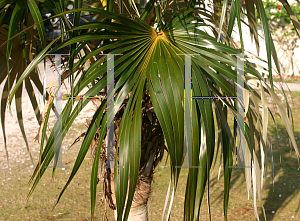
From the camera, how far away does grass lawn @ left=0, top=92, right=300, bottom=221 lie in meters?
3.11

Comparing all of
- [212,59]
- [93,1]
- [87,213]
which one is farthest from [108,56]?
[87,213]

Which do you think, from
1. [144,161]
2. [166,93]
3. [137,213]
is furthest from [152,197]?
[166,93]

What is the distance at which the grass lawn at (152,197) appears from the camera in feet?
10.2

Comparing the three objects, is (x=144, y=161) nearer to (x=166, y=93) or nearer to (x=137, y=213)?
(x=137, y=213)

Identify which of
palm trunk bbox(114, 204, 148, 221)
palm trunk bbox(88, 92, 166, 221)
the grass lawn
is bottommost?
the grass lawn

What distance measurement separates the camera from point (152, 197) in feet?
10.9

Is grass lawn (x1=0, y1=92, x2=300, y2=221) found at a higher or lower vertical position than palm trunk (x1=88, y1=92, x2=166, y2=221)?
lower

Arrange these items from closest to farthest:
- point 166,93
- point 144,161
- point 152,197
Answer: point 166,93 < point 144,161 < point 152,197

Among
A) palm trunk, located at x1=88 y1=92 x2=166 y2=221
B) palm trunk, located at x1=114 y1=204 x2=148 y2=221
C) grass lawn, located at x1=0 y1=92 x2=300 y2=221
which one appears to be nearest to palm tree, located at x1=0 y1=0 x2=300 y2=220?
palm trunk, located at x1=88 y1=92 x2=166 y2=221

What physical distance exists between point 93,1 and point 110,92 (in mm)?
1084

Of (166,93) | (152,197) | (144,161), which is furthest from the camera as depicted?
(152,197)

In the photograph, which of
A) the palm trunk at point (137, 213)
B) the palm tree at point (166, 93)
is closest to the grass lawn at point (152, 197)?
the palm trunk at point (137, 213)

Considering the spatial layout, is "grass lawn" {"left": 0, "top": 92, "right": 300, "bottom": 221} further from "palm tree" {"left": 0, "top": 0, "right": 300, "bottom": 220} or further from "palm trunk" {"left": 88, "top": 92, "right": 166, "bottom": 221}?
"palm tree" {"left": 0, "top": 0, "right": 300, "bottom": 220}

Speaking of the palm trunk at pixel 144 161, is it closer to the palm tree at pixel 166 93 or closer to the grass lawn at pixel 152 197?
the palm tree at pixel 166 93
